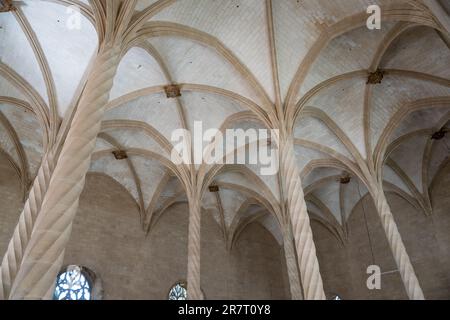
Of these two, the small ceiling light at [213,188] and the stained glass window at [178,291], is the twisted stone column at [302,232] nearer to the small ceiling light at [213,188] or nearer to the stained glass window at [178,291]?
the small ceiling light at [213,188]

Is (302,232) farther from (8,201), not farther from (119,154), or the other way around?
(8,201)

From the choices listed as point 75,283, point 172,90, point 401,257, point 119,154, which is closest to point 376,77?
point 401,257

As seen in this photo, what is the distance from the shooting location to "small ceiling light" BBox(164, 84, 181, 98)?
39.7ft

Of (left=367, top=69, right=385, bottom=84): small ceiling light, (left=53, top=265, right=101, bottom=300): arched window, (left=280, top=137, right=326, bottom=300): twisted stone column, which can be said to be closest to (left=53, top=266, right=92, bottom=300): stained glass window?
(left=53, top=265, right=101, bottom=300): arched window

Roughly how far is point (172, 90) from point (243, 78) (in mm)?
2524

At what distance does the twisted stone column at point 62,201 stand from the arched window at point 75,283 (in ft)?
30.6

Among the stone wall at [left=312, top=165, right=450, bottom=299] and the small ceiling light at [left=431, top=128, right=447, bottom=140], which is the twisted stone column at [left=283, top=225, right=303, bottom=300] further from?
the small ceiling light at [left=431, top=128, right=447, bottom=140]

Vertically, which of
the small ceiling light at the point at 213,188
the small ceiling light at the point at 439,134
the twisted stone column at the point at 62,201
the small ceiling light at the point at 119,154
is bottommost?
the twisted stone column at the point at 62,201

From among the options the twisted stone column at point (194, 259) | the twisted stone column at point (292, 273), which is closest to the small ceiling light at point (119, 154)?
the twisted stone column at point (194, 259)

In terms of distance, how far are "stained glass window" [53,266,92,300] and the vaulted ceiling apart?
3473 millimetres

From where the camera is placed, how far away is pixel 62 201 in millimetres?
5156

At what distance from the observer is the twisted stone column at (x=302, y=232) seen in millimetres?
7730

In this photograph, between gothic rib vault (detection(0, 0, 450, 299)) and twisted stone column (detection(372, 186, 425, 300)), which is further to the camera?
twisted stone column (detection(372, 186, 425, 300))
